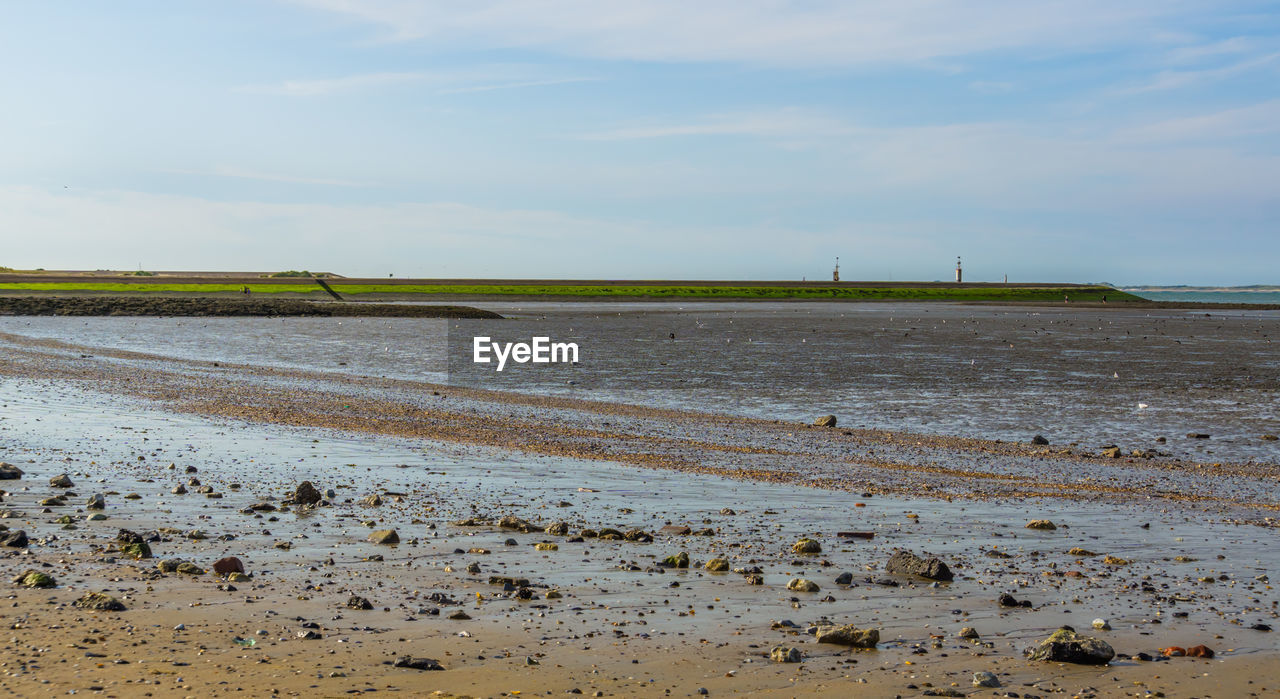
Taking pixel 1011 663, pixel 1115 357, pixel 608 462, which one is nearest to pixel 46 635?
pixel 1011 663

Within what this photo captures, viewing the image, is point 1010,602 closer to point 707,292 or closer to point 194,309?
point 194,309

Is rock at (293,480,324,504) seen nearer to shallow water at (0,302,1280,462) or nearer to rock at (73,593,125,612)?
rock at (73,593,125,612)

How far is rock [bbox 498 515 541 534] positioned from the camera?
1160 centimetres

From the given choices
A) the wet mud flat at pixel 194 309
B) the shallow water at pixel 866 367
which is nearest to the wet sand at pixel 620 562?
the shallow water at pixel 866 367

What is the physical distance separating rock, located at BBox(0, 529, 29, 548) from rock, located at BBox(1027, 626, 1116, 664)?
9301 millimetres

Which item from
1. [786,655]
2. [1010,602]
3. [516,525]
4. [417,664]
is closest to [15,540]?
[516,525]

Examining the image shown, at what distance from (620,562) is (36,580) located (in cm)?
516

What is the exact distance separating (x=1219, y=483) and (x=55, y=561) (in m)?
16.1

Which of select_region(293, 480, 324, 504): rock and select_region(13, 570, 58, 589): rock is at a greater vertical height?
select_region(13, 570, 58, 589): rock

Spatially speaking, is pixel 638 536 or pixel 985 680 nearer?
pixel 985 680

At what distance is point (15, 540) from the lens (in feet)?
32.5

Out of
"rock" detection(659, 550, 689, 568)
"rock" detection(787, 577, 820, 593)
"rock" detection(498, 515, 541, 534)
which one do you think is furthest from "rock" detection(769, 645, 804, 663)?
"rock" detection(498, 515, 541, 534)

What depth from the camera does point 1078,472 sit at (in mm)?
17078

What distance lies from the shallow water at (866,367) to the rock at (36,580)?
1782 centimetres
